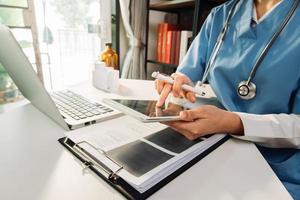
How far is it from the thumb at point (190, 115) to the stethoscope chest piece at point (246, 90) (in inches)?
9.1

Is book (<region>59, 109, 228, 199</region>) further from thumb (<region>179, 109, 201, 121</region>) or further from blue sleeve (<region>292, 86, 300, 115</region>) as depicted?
blue sleeve (<region>292, 86, 300, 115</region>)

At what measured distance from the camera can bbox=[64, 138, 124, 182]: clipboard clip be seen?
1.17 ft

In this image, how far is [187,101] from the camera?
2.29 ft

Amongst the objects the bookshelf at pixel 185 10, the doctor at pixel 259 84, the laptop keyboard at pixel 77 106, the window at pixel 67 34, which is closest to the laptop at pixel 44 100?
the laptop keyboard at pixel 77 106

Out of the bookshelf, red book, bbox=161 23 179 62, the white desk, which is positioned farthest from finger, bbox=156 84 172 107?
red book, bbox=161 23 179 62

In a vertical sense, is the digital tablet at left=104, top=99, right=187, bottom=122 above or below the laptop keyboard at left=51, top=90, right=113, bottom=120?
above

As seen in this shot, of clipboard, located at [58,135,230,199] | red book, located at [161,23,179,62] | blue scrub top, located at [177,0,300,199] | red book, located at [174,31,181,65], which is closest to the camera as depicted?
clipboard, located at [58,135,230,199]

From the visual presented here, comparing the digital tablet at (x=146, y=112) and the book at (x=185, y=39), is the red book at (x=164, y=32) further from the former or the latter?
the digital tablet at (x=146, y=112)

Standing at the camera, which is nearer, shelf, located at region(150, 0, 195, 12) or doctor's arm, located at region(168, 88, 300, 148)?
doctor's arm, located at region(168, 88, 300, 148)

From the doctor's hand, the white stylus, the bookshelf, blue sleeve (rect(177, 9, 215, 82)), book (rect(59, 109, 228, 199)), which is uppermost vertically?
the bookshelf

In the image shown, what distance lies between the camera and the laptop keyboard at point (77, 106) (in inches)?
24.2

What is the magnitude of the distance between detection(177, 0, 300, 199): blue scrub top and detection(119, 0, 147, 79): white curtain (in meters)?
1.22

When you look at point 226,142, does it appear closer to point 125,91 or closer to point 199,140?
point 199,140

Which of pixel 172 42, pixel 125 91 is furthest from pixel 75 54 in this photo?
pixel 125 91
